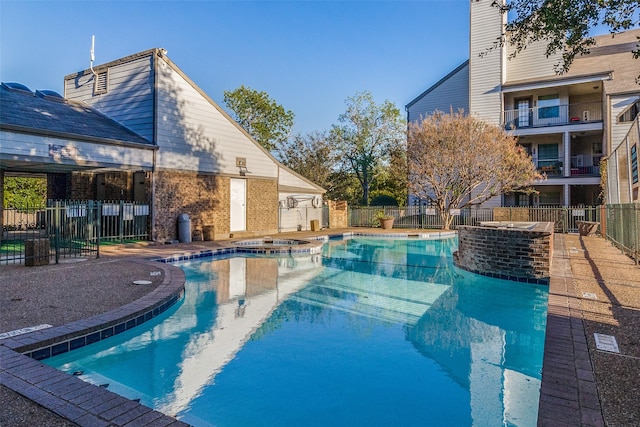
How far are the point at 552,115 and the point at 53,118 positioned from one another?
24431 mm

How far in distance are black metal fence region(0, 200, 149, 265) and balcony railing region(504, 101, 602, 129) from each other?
785 inches

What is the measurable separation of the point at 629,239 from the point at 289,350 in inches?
378

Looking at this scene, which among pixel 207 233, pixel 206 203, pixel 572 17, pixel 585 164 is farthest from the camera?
pixel 585 164

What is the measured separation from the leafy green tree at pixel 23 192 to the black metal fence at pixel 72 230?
12.7 ft

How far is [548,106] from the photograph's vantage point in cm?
2202

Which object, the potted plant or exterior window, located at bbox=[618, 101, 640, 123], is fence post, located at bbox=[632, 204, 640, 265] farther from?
exterior window, located at bbox=[618, 101, 640, 123]

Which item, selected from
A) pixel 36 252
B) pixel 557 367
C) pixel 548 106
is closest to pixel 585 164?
pixel 548 106

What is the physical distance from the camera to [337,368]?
14.5 feet

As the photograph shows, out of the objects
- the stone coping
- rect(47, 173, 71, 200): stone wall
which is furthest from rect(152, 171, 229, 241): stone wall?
the stone coping

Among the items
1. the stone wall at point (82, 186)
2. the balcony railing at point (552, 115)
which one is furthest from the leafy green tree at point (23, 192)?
the balcony railing at point (552, 115)

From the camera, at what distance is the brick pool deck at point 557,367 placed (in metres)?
2.52

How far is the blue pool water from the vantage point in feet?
11.7

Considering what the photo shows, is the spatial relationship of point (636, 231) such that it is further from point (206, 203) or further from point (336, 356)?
point (206, 203)

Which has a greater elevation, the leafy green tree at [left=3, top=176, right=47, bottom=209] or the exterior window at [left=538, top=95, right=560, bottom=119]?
the exterior window at [left=538, top=95, right=560, bottom=119]
